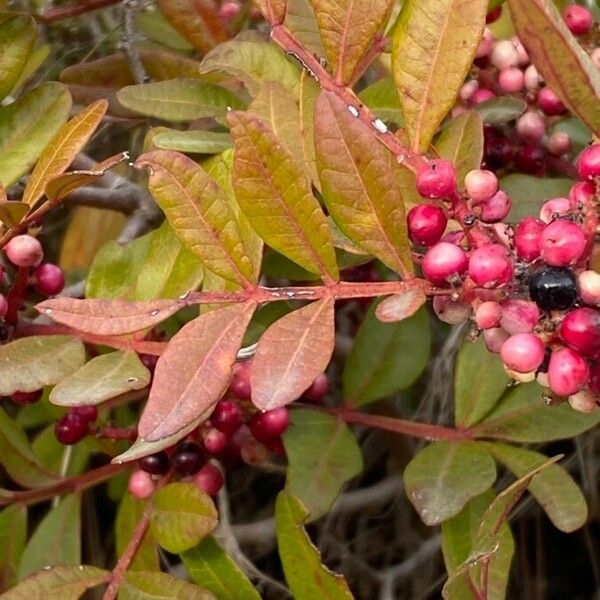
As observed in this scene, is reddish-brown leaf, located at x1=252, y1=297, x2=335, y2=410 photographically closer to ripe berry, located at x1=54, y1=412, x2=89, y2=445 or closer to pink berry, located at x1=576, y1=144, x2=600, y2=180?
pink berry, located at x1=576, y1=144, x2=600, y2=180

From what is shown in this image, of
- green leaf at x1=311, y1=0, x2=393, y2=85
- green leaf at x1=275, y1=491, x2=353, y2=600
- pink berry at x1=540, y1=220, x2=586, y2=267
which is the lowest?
green leaf at x1=275, y1=491, x2=353, y2=600

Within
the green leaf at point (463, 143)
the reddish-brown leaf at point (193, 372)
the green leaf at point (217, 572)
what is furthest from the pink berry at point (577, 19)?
the green leaf at point (217, 572)

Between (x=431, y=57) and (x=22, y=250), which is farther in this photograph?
(x=22, y=250)

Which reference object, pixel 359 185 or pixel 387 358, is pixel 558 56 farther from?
pixel 387 358

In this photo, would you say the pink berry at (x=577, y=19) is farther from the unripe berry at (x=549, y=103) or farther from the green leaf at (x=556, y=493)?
the green leaf at (x=556, y=493)

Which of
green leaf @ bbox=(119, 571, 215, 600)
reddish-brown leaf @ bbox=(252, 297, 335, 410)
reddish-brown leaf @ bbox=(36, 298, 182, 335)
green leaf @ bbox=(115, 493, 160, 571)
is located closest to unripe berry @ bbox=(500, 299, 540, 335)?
reddish-brown leaf @ bbox=(252, 297, 335, 410)

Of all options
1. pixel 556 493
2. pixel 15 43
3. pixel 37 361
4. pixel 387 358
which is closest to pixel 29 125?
pixel 15 43

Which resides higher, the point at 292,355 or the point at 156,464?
the point at 292,355
